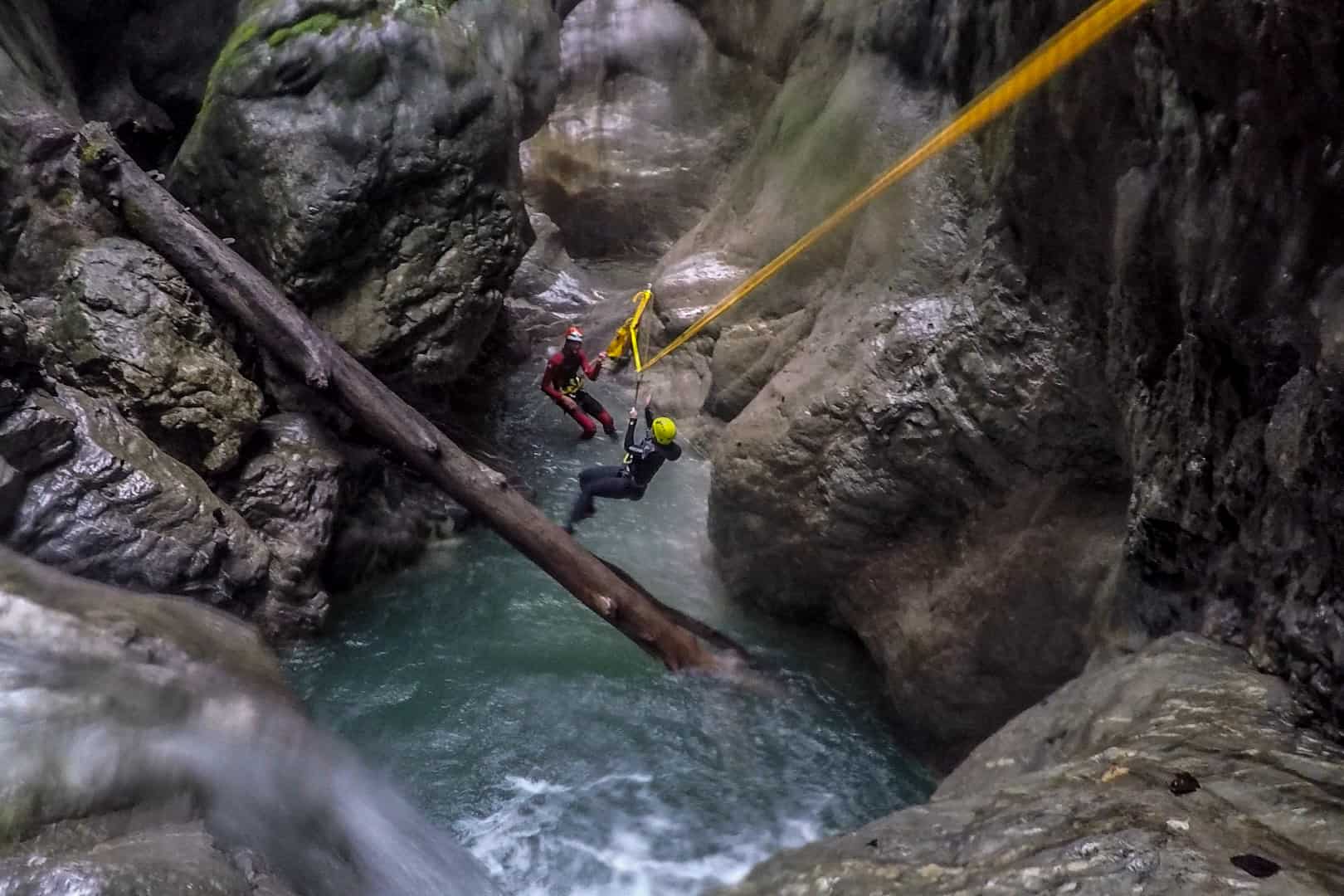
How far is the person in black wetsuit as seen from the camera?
6.75 metres

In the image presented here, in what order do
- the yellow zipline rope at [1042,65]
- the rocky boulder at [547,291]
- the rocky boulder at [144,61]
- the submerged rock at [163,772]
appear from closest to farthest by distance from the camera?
1. the submerged rock at [163,772]
2. the yellow zipline rope at [1042,65]
3. the rocky boulder at [144,61]
4. the rocky boulder at [547,291]

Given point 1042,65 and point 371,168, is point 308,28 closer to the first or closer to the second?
point 371,168

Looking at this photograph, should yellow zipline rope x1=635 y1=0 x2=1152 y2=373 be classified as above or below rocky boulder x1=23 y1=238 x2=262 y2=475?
above

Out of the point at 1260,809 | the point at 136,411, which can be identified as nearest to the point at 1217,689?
the point at 1260,809

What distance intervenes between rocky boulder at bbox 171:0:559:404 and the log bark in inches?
15.0

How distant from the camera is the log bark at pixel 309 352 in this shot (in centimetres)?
557

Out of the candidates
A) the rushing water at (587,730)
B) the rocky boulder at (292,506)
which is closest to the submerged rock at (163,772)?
the rushing water at (587,730)

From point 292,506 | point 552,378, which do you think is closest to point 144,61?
point 552,378

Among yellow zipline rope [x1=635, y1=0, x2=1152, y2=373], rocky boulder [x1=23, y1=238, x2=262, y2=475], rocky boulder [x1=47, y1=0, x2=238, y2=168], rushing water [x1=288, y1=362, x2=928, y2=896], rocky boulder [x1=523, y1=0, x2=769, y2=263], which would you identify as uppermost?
rocky boulder [x1=523, y1=0, x2=769, y2=263]

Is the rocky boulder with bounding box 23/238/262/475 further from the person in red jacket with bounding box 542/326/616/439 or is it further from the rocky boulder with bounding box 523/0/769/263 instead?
the rocky boulder with bounding box 523/0/769/263

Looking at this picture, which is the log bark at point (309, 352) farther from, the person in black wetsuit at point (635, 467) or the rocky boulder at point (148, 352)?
the person in black wetsuit at point (635, 467)

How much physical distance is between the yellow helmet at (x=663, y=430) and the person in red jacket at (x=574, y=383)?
6.18ft

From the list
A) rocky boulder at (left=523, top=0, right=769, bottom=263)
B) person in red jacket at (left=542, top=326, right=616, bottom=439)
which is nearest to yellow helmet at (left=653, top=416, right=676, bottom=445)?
person in red jacket at (left=542, top=326, right=616, bottom=439)

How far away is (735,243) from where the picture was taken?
944 centimetres
